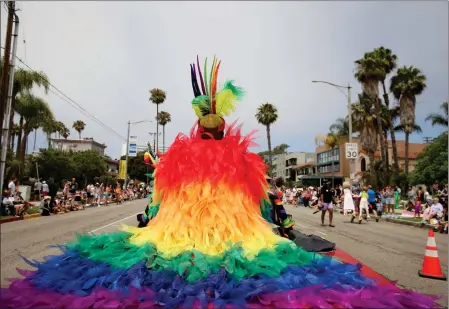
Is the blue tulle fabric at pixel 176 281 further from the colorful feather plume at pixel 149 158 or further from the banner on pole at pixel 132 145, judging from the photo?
the banner on pole at pixel 132 145

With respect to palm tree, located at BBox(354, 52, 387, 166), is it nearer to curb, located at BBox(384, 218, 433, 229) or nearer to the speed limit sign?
the speed limit sign

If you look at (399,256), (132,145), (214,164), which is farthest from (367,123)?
(214,164)

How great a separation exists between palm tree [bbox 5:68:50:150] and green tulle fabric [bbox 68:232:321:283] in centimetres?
116

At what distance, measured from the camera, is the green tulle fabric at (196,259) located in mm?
2186

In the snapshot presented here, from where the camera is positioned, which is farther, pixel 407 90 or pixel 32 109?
pixel 407 90

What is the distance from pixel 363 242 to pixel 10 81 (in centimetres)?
819

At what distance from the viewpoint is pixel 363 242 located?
28.6 ft

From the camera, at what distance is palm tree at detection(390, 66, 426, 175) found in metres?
28.8

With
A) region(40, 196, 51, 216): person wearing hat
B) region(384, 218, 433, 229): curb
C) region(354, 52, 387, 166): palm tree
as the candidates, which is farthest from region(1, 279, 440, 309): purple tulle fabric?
region(354, 52, 387, 166): palm tree

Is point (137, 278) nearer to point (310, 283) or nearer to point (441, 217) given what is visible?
point (310, 283)

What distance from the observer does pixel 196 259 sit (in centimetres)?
224

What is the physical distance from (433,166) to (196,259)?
92.3 feet

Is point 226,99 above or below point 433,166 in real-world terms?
below

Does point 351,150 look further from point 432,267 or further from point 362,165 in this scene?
point 362,165
